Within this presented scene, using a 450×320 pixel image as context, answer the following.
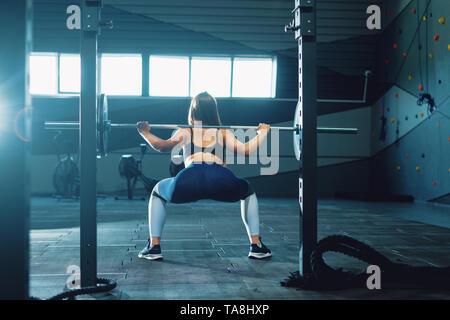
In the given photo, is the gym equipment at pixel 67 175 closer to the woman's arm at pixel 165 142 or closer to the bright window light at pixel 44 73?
the bright window light at pixel 44 73

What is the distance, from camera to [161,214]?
246 cm

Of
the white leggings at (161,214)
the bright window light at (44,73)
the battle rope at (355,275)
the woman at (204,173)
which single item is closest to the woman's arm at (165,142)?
the woman at (204,173)

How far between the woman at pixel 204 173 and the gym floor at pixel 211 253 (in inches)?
8.2

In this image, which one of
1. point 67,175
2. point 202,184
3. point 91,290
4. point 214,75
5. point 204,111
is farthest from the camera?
point 214,75

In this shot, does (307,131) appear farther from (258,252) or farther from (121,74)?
(121,74)

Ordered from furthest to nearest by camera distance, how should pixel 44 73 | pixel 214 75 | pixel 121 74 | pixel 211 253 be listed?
pixel 214 75
pixel 121 74
pixel 44 73
pixel 211 253

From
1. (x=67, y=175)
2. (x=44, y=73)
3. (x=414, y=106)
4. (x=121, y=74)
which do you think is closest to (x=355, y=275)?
(x=414, y=106)

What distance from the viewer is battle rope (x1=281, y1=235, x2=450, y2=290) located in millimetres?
1824

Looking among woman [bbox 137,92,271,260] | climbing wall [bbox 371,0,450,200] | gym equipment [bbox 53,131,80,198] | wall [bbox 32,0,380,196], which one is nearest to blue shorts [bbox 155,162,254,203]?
woman [bbox 137,92,271,260]

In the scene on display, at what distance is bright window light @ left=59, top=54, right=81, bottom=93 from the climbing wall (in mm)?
5698

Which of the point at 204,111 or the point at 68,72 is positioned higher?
the point at 68,72

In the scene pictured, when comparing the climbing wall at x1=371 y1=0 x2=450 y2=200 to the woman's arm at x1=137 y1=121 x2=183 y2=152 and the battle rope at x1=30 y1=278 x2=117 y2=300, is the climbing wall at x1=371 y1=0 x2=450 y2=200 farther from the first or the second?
the battle rope at x1=30 y1=278 x2=117 y2=300

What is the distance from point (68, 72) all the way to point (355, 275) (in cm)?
737

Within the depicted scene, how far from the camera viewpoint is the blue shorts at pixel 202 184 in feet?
7.59
